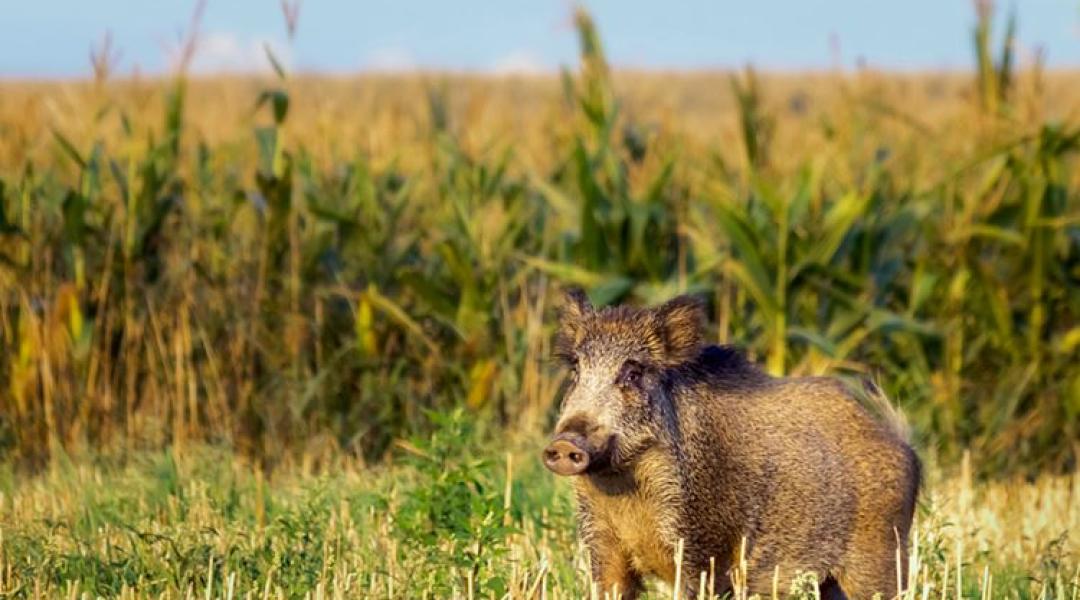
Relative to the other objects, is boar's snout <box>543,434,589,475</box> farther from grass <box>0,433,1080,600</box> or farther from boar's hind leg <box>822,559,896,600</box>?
boar's hind leg <box>822,559,896,600</box>

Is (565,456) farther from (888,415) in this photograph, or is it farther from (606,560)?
(888,415)

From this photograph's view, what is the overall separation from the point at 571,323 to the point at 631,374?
360 millimetres

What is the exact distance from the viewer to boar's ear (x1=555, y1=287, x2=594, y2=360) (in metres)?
5.71

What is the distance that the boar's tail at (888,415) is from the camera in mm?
6369

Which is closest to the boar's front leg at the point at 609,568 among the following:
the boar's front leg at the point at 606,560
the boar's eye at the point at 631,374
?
the boar's front leg at the point at 606,560

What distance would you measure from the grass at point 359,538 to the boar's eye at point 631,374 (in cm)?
69

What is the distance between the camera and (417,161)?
13016mm

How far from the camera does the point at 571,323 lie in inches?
229

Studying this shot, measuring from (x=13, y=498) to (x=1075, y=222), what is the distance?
701 centimetres

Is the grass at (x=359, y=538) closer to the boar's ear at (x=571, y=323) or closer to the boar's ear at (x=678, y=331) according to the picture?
the boar's ear at (x=571, y=323)

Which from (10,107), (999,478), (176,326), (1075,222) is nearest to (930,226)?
(1075,222)

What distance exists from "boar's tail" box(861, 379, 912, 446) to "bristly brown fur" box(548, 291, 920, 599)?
26 millimetres

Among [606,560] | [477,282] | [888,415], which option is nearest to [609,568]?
[606,560]

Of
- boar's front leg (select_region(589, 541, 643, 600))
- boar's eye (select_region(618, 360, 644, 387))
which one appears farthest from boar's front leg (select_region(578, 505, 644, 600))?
boar's eye (select_region(618, 360, 644, 387))
